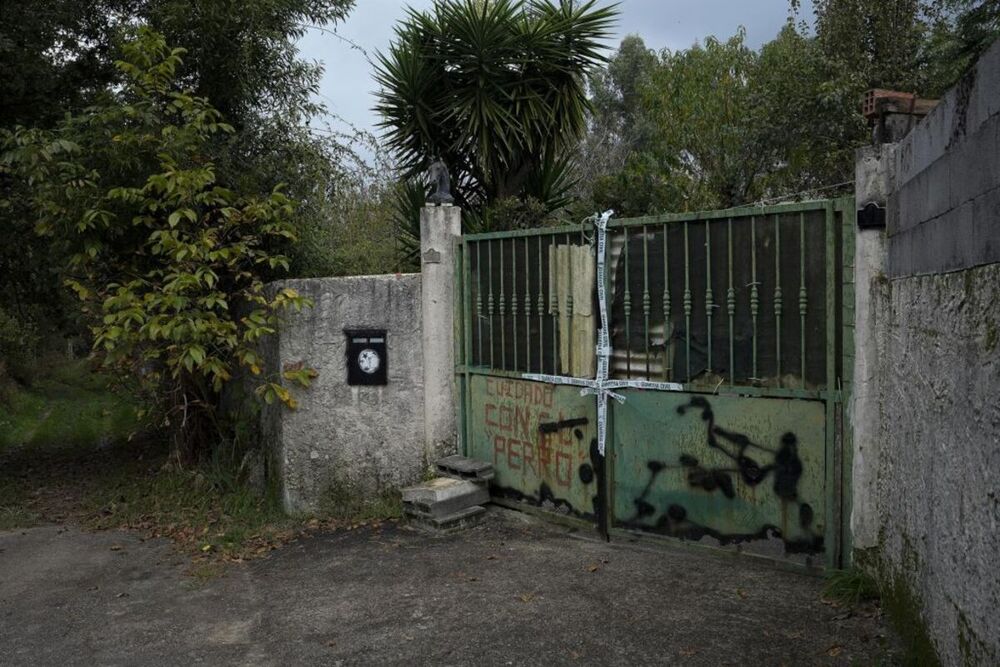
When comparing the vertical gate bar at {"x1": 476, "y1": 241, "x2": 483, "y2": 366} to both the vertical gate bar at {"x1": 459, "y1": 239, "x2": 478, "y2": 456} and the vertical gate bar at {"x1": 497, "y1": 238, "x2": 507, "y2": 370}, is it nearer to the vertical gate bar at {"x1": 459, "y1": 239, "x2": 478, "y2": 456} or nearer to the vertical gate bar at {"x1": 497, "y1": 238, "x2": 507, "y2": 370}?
the vertical gate bar at {"x1": 459, "y1": 239, "x2": 478, "y2": 456}

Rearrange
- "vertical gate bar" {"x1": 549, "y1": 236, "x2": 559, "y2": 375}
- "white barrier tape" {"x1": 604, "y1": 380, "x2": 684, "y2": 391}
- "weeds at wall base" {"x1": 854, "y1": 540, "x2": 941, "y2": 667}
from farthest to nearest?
"vertical gate bar" {"x1": 549, "y1": 236, "x2": 559, "y2": 375} → "white barrier tape" {"x1": 604, "y1": 380, "x2": 684, "y2": 391} → "weeds at wall base" {"x1": 854, "y1": 540, "x2": 941, "y2": 667}

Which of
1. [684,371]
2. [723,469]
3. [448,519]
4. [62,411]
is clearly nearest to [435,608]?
[448,519]

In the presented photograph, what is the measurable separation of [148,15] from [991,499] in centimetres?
802

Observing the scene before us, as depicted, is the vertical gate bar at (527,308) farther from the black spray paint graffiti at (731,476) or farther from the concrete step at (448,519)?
the black spray paint graffiti at (731,476)

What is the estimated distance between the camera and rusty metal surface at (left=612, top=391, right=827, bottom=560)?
14.4ft

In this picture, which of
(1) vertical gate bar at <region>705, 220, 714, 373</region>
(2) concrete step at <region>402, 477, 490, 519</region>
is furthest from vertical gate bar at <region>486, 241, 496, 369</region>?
(1) vertical gate bar at <region>705, 220, 714, 373</region>

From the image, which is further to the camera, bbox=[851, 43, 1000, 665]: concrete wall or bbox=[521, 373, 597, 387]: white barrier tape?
bbox=[521, 373, 597, 387]: white barrier tape

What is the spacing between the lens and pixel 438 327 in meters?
6.27

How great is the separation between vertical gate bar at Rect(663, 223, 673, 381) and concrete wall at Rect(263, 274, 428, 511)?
2.08 metres

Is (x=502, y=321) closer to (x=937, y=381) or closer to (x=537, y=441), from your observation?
(x=537, y=441)

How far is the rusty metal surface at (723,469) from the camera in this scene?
172 inches

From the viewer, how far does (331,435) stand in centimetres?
625

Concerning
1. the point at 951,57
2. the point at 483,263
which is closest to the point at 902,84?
the point at 951,57

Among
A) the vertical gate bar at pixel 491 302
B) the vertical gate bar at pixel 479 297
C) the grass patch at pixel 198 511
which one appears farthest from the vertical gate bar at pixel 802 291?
the grass patch at pixel 198 511
